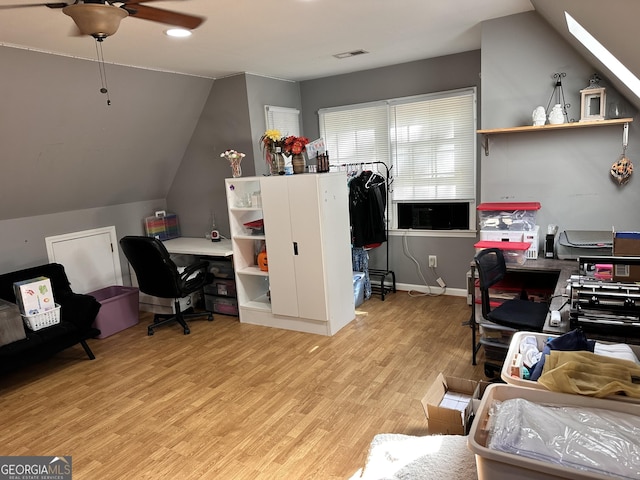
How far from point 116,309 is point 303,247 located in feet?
6.70

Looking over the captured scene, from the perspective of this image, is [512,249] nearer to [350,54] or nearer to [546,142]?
[546,142]

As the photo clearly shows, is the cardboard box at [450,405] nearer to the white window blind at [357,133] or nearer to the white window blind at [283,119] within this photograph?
the white window blind at [357,133]

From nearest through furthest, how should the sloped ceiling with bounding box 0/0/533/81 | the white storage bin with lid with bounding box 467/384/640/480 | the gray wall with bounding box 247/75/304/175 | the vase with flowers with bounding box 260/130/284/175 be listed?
the white storage bin with lid with bounding box 467/384/640/480 < the sloped ceiling with bounding box 0/0/533/81 < the vase with flowers with bounding box 260/130/284/175 < the gray wall with bounding box 247/75/304/175

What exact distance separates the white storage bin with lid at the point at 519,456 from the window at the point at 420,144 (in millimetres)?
3561

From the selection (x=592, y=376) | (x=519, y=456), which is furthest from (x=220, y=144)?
(x=519, y=456)

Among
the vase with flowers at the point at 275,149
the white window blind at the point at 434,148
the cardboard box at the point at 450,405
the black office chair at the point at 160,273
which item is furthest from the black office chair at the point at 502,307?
the black office chair at the point at 160,273

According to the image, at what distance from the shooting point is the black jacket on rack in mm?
4727

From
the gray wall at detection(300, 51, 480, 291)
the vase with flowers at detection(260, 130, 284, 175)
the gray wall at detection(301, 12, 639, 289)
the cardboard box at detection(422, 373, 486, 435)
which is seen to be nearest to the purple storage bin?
the vase with flowers at detection(260, 130, 284, 175)

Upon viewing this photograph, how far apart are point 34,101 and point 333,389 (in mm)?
3165

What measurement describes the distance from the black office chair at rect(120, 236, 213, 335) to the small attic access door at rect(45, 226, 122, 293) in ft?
2.41

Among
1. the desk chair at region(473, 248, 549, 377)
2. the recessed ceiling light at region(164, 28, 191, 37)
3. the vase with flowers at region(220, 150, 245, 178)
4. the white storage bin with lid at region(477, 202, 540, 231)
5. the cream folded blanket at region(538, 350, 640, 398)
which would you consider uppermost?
the recessed ceiling light at region(164, 28, 191, 37)

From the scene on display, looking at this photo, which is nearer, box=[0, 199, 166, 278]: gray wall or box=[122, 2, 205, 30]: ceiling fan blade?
box=[122, 2, 205, 30]: ceiling fan blade

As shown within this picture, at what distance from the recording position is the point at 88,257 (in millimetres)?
4707

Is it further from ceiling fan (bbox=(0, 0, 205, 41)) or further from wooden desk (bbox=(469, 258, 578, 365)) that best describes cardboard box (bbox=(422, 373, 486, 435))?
ceiling fan (bbox=(0, 0, 205, 41))
